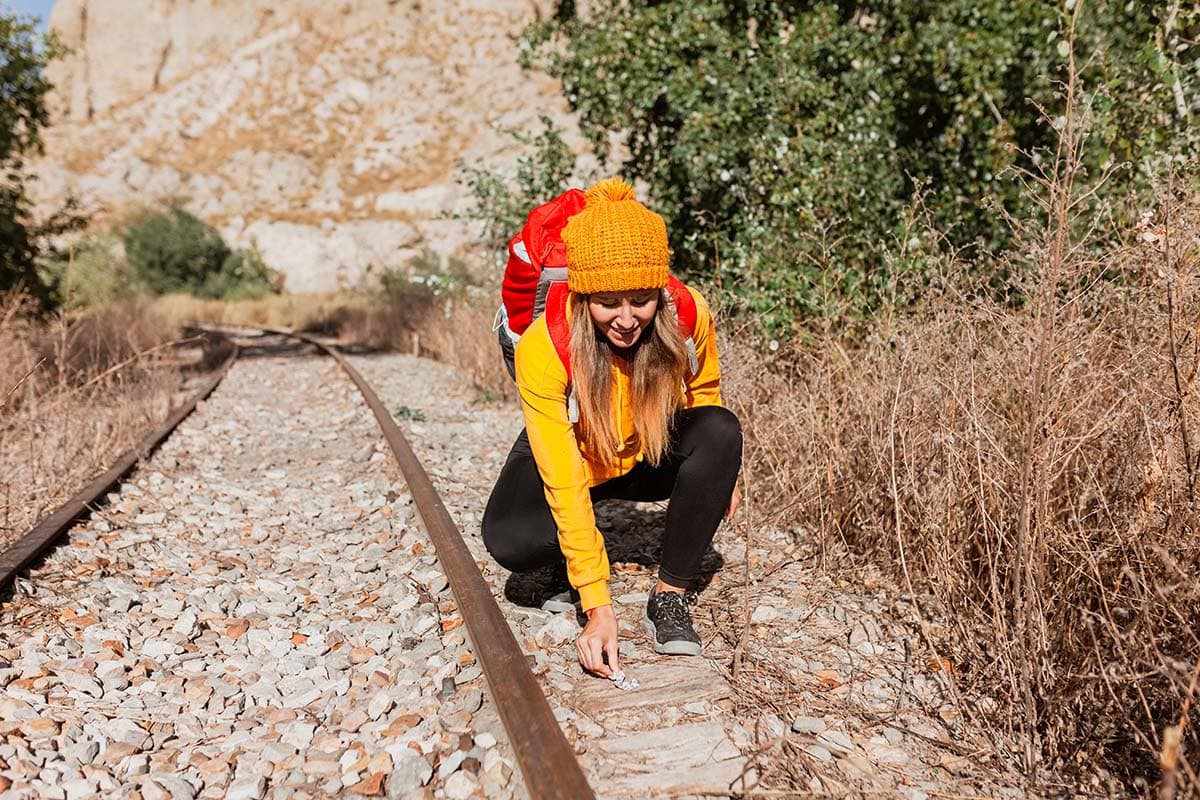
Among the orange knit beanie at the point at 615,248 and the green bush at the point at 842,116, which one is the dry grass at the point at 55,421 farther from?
the green bush at the point at 842,116

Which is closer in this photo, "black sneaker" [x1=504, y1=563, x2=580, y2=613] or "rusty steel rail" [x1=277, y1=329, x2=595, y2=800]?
"rusty steel rail" [x1=277, y1=329, x2=595, y2=800]

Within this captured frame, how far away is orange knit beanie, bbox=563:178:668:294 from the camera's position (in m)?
2.13

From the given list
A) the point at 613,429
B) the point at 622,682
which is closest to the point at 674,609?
the point at 622,682

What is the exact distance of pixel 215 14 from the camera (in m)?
60.8

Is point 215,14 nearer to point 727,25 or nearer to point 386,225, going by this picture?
point 386,225

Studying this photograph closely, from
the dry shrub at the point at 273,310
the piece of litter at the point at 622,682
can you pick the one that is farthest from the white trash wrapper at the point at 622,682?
the dry shrub at the point at 273,310

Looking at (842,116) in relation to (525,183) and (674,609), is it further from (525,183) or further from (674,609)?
(674,609)

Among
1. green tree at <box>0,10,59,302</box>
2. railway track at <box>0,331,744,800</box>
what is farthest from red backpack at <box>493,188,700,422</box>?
green tree at <box>0,10,59,302</box>

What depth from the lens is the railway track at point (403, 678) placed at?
201cm

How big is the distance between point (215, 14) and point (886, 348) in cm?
7164

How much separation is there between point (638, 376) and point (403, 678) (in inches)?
49.2

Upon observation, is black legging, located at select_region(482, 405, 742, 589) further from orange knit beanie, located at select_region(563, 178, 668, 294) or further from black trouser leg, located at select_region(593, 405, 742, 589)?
orange knit beanie, located at select_region(563, 178, 668, 294)

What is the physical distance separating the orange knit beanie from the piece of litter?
1134 millimetres

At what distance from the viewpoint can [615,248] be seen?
2.12 metres
